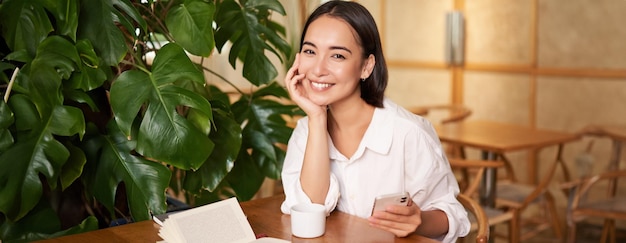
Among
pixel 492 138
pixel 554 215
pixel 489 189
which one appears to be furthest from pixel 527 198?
pixel 554 215

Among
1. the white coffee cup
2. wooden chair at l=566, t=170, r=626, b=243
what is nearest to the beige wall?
wooden chair at l=566, t=170, r=626, b=243

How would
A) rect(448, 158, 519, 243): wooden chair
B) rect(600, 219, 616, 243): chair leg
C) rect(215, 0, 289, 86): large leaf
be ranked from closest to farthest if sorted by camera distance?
rect(215, 0, 289, 86): large leaf < rect(448, 158, 519, 243): wooden chair < rect(600, 219, 616, 243): chair leg

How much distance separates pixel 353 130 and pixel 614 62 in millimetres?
3725

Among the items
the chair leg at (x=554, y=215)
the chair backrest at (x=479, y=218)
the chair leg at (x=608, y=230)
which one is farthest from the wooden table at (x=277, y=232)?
the chair leg at (x=554, y=215)

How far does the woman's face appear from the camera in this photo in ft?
6.37

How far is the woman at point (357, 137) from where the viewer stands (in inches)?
76.7

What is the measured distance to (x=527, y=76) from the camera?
5.81 meters

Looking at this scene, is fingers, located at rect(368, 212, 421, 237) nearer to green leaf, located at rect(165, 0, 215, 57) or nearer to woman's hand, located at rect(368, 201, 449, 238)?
woman's hand, located at rect(368, 201, 449, 238)

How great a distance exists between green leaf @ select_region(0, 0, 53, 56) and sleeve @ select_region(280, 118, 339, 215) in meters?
0.75

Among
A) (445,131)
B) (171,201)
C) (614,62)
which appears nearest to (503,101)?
(614,62)

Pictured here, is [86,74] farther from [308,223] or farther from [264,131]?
[308,223]

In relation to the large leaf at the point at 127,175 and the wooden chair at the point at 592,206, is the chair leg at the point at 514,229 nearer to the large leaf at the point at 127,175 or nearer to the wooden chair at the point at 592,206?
the wooden chair at the point at 592,206

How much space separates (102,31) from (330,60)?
0.68 meters

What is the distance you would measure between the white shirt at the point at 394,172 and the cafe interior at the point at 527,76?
2.36 m
